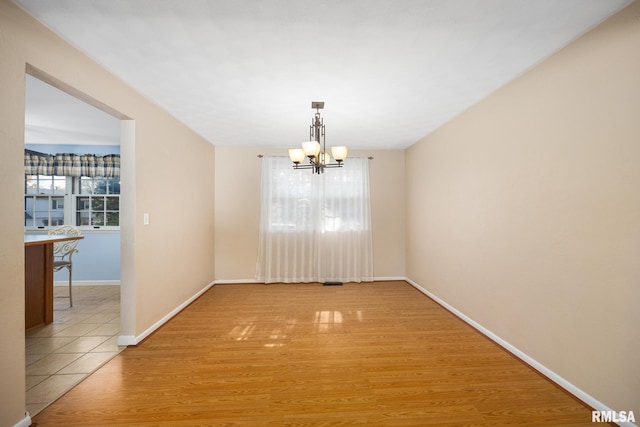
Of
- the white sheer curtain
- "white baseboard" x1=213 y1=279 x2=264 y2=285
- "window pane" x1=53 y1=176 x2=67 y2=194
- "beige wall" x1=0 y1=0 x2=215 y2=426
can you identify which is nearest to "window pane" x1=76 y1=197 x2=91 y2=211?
"window pane" x1=53 y1=176 x2=67 y2=194

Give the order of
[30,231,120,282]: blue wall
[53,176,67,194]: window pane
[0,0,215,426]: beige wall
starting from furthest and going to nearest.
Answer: [53,176,67,194]: window pane, [30,231,120,282]: blue wall, [0,0,215,426]: beige wall

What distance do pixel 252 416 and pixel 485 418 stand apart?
1.47m

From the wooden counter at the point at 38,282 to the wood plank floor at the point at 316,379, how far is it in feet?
4.55

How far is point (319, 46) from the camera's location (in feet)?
5.92

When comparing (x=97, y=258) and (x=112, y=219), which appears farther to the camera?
(x=112, y=219)

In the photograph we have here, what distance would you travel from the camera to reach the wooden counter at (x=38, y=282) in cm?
274

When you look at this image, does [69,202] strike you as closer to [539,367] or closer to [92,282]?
[92,282]

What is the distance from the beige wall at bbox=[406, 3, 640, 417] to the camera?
4.85ft

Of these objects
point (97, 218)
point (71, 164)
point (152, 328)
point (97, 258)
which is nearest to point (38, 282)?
point (152, 328)

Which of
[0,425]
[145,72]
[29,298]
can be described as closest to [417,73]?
[145,72]

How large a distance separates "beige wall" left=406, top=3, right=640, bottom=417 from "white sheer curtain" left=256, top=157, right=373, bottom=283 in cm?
191

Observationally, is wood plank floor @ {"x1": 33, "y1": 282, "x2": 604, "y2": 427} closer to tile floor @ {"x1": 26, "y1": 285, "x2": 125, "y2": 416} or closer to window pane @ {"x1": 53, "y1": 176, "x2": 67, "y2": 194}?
tile floor @ {"x1": 26, "y1": 285, "x2": 125, "y2": 416}

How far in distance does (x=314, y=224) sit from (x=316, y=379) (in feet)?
9.28

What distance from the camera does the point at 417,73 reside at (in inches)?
84.5
